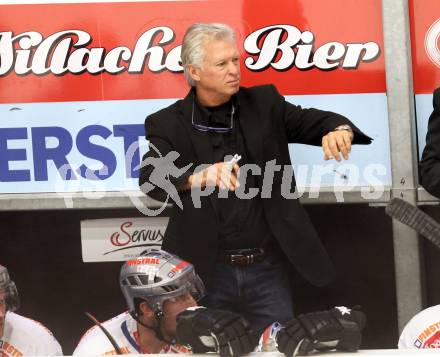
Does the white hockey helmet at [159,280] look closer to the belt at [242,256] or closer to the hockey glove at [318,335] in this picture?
the belt at [242,256]

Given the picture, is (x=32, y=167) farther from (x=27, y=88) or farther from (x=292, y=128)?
(x=292, y=128)

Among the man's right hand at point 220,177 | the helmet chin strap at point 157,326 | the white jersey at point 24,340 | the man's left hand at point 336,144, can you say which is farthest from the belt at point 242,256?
the white jersey at point 24,340

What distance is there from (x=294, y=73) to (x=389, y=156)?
0.53 meters

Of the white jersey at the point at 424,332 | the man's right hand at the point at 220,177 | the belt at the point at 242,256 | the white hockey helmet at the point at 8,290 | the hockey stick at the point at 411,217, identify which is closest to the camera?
the hockey stick at the point at 411,217

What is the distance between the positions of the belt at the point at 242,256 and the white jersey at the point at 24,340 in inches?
30.5

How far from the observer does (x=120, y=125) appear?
4.19m

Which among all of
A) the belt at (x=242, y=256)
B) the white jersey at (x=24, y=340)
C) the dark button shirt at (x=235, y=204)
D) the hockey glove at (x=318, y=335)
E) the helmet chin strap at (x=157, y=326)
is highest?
the dark button shirt at (x=235, y=204)

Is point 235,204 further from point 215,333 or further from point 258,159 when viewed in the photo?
point 215,333

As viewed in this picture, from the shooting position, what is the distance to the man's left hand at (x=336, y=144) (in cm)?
332

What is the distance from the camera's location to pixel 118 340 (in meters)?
3.67

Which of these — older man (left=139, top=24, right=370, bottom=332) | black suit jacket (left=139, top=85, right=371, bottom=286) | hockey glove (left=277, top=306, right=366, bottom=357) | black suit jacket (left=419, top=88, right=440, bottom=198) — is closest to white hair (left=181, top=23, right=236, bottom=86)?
older man (left=139, top=24, right=370, bottom=332)

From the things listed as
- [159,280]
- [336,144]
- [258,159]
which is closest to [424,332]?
[336,144]

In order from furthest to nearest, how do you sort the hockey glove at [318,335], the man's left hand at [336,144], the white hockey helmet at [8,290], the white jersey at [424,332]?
the white hockey helmet at [8,290] → the white jersey at [424,332] → the man's left hand at [336,144] → the hockey glove at [318,335]

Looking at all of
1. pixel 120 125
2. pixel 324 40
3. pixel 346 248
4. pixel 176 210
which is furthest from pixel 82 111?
pixel 346 248
